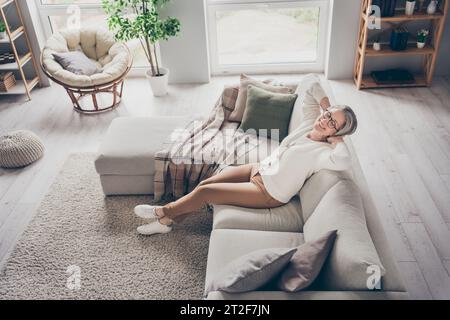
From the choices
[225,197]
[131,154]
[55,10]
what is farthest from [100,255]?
[55,10]

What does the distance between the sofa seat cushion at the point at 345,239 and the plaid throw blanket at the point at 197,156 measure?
0.84 m

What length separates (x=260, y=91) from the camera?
10.5 ft

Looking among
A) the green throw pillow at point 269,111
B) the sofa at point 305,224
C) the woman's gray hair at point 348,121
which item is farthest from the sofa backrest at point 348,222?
the green throw pillow at point 269,111

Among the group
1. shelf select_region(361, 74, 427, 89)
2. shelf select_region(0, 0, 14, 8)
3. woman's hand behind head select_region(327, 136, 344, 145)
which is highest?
shelf select_region(0, 0, 14, 8)

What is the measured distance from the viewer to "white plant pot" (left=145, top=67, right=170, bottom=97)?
4523 mm

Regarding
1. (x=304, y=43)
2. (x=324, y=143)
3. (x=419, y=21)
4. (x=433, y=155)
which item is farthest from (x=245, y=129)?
(x=419, y=21)

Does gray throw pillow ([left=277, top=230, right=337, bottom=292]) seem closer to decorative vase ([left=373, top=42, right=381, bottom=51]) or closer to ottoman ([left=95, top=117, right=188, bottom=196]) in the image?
ottoman ([left=95, top=117, right=188, bottom=196])

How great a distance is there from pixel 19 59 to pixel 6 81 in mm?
264

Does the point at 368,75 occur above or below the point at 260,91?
below

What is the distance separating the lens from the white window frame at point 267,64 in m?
4.60

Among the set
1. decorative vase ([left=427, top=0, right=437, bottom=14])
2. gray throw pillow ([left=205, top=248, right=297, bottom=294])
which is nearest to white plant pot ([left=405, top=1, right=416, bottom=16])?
decorative vase ([left=427, top=0, right=437, bottom=14])

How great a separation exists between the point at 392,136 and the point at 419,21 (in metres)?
1.46

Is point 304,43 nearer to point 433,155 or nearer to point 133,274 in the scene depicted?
point 433,155

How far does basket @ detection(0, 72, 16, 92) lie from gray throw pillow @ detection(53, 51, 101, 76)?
27.0 inches
